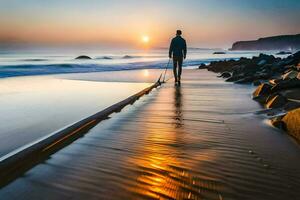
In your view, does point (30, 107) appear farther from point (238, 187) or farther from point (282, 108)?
point (238, 187)

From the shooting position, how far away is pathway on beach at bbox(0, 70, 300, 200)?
98.3 inches

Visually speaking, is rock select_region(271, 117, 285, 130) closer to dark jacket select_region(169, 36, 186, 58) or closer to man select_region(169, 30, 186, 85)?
man select_region(169, 30, 186, 85)

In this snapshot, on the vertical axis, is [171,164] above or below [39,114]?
above

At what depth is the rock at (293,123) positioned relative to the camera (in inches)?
160

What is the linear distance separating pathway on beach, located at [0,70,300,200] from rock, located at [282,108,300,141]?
141mm

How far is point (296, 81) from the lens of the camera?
7660 mm

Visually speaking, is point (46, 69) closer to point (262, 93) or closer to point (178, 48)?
point (178, 48)

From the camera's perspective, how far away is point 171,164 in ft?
10.3

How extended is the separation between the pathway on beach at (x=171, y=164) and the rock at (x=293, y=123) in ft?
0.46

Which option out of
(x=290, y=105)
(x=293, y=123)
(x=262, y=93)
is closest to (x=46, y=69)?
(x=262, y=93)

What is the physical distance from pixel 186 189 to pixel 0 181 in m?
1.65

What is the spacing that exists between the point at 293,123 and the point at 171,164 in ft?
6.92

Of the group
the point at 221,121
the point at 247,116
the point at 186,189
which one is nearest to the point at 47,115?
the point at 221,121

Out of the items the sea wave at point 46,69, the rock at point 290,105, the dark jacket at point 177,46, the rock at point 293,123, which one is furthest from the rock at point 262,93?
the sea wave at point 46,69
